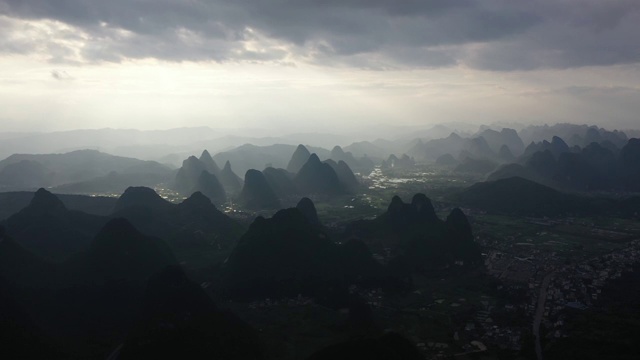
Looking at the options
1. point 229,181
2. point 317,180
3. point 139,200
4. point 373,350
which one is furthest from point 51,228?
point 229,181

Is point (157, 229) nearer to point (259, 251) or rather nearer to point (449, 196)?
point (259, 251)

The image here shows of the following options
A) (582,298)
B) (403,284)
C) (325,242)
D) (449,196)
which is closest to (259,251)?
(325,242)

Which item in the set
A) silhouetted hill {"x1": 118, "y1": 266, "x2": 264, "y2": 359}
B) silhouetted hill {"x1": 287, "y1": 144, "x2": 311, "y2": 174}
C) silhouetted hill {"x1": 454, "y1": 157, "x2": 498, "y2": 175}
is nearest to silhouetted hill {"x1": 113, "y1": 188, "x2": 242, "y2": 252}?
silhouetted hill {"x1": 118, "y1": 266, "x2": 264, "y2": 359}

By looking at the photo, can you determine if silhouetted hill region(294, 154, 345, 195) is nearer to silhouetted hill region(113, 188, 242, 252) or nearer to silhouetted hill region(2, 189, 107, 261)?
silhouetted hill region(113, 188, 242, 252)

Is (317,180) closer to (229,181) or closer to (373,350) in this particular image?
(229,181)

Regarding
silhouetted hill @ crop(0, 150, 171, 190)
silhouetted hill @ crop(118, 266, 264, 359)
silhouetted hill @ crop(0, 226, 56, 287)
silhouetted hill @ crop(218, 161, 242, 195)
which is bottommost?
silhouetted hill @ crop(118, 266, 264, 359)

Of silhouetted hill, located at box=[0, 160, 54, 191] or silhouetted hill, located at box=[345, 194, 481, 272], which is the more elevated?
silhouetted hill, located at box=[0, 160, 54, 191]
